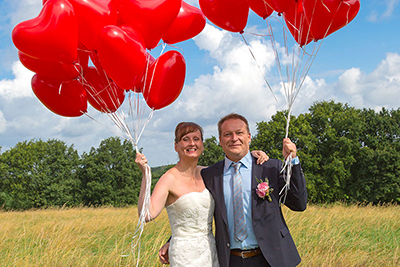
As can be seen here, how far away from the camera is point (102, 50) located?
2.98 metres

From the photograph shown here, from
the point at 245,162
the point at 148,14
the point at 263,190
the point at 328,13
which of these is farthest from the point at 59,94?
the point at 328,13

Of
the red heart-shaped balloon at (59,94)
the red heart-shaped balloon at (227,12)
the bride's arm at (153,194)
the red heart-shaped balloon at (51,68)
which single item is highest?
the red heart-shaped balloon at (227,12)

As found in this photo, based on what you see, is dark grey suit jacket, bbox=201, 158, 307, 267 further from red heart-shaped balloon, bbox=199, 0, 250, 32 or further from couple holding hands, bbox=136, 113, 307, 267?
red heart-shaped balloon, bbox=199, 0, 250, 32

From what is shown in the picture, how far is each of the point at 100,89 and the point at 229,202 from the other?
2017 mm

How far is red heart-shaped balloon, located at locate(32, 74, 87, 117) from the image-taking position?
11.4 ft

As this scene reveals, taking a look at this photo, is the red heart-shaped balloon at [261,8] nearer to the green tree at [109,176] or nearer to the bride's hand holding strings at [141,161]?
the bride's hand holding strings at [141,161]

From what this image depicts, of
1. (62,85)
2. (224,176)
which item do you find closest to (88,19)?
(62,85)

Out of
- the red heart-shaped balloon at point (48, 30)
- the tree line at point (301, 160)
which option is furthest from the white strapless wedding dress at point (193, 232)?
the tree line at point (301, 160)

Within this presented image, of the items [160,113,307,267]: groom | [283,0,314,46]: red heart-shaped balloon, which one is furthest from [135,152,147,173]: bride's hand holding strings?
[283,0,314,46]: red heart-shaped balloon

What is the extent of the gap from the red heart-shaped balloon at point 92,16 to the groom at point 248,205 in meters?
1.55

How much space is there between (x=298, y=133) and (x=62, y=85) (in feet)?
81.8

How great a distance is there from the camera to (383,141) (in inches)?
1065

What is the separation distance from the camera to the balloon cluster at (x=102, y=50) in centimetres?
→ 287

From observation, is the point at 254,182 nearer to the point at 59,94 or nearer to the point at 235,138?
the point at 235,138
